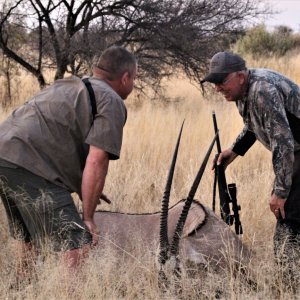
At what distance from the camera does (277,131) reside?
300 centimetres

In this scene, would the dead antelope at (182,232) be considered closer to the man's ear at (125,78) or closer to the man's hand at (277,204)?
the man's hand at (277,204)

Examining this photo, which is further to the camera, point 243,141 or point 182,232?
point 243,141

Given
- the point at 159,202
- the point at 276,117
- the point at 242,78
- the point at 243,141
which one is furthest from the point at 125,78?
the point at 159,202

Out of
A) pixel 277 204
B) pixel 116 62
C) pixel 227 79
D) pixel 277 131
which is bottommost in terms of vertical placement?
pixel 277 204

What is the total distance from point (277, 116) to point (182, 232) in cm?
87

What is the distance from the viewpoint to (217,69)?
3170 mm

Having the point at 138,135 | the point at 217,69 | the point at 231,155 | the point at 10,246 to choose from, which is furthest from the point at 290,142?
the point at 138,135

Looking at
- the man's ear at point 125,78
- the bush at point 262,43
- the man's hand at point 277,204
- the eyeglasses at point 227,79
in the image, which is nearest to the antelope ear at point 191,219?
the man's hand at point 277,204

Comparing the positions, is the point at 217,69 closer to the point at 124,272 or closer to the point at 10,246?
the point at 124,272

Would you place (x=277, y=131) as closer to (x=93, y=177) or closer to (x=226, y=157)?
(x=226, y=157)

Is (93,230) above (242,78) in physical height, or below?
below

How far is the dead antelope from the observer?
2.80 m

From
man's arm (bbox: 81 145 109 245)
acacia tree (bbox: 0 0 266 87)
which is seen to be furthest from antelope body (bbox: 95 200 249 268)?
acacia tree (bbox: 0 0 266 87)

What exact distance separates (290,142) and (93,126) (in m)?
1.09
